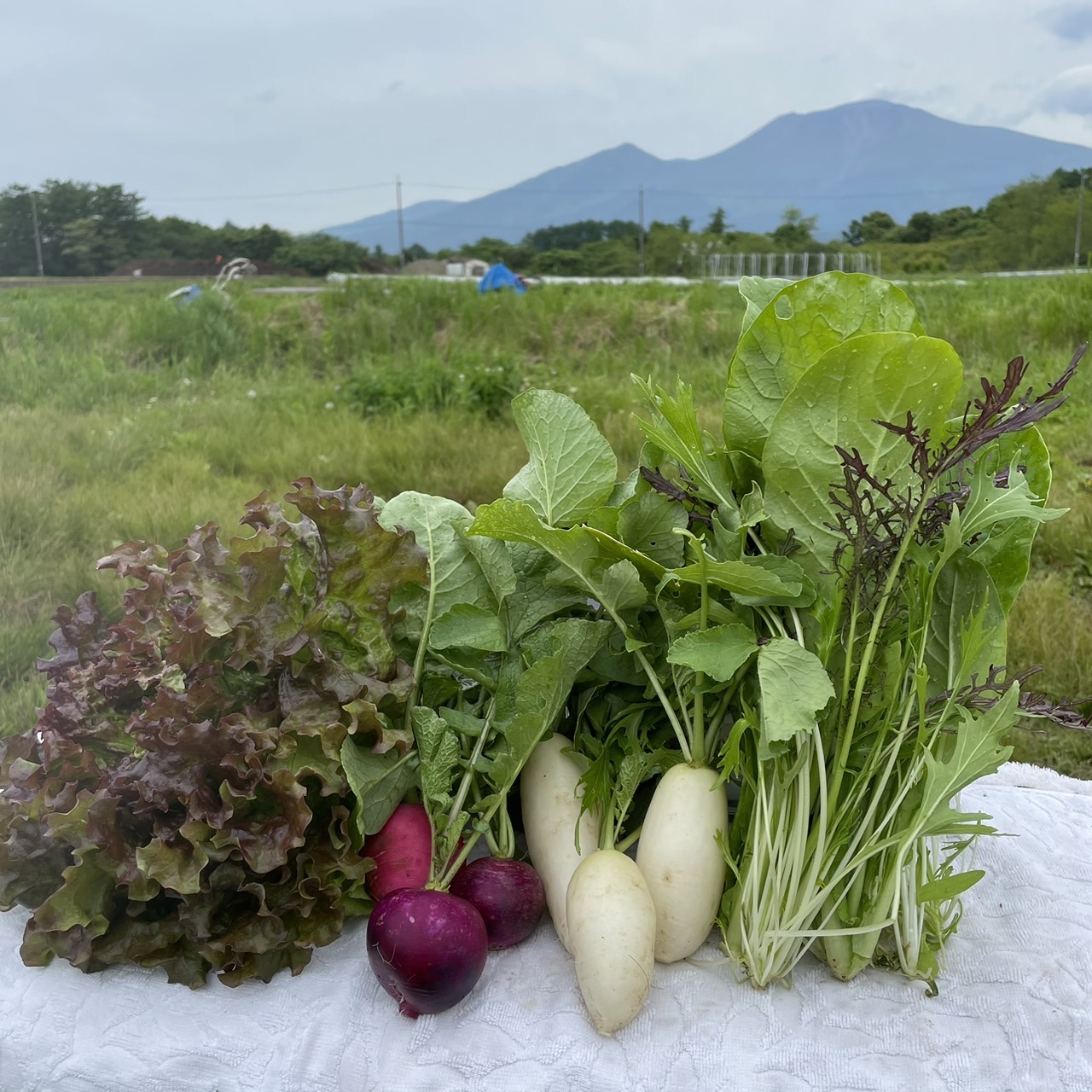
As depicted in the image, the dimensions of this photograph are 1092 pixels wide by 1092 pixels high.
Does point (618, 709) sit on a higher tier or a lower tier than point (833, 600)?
lower

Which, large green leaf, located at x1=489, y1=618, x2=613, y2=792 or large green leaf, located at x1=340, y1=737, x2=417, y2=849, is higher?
large green leaf, located at x1=489, y1=618, x2=613, y2=792

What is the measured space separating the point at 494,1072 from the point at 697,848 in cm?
34

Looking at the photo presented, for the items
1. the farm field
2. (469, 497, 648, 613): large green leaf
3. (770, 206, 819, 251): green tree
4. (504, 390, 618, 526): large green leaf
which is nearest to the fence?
(770, 206, 819, 251): green tree

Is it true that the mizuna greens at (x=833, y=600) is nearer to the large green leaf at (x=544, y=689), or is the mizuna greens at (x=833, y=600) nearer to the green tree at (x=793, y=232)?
the large green leaf at (x=544, y=689)

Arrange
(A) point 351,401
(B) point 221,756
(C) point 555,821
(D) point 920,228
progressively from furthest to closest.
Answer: (D) point 920,228 → (A) point 351,401 → (C) point 555,821 → (B) point 221,756

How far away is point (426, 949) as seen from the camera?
1.04 meters

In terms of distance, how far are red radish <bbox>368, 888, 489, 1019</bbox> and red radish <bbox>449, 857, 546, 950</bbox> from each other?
6 cm

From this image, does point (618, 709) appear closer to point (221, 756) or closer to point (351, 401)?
point (221, 756)

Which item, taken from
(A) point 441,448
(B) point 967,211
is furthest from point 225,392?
(B) point 967,211

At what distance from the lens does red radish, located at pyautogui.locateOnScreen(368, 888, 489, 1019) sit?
1.04 metres

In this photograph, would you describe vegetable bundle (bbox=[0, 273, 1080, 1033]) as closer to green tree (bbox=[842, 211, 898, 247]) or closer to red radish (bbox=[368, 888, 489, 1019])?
red radish (bbox=[368, 888, 489, 1019])

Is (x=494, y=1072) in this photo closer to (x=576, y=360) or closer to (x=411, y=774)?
(x=411, y=774)

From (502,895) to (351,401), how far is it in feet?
14.7

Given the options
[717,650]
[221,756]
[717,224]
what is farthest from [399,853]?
[717,224]
